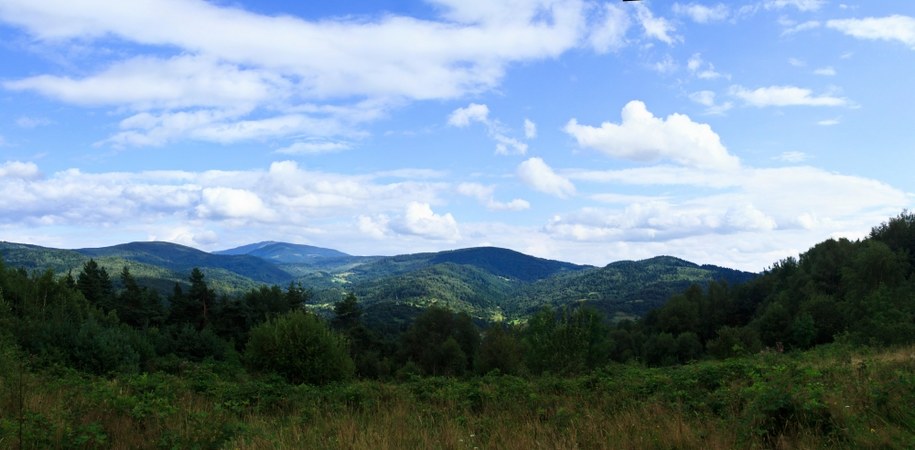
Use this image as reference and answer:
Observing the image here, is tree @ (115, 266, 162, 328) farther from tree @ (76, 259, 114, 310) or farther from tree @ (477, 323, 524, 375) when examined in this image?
tree @ (477, 323, 524, 375)

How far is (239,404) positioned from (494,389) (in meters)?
5.52

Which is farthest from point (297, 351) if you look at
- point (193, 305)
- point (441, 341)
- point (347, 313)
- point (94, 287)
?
point (94, 287)

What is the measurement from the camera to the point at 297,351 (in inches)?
1058

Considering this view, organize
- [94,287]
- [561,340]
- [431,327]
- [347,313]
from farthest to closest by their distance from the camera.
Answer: [431,327] < [347,313] < [94,287] < [561,340]

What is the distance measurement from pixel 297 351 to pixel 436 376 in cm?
1488

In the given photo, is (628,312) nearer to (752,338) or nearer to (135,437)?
(752,338)

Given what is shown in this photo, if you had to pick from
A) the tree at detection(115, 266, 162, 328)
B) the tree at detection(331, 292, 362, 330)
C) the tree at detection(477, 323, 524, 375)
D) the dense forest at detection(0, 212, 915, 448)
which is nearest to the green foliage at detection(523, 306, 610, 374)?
the dense forest at detection(0, 212, 915, 448)

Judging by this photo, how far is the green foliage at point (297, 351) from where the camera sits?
2652cm

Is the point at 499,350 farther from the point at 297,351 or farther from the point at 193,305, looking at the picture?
the point at 297,351

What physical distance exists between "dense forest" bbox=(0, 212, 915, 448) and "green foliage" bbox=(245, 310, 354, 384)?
0.09m

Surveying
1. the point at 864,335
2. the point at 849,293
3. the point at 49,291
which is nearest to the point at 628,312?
the point at 849,293

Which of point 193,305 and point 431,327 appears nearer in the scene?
point 193,305

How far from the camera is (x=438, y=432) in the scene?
6.76m

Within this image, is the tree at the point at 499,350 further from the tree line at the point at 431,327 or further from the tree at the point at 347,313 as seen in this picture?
the tree at the point at 347,313
